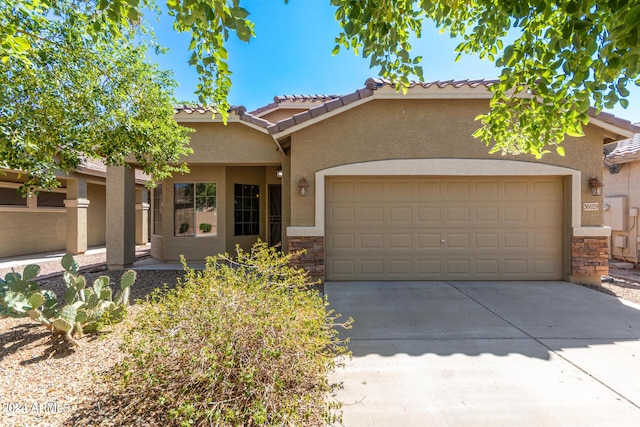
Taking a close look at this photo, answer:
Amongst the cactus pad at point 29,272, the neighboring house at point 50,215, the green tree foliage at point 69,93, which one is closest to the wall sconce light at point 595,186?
the green tree foliage at point 69,93

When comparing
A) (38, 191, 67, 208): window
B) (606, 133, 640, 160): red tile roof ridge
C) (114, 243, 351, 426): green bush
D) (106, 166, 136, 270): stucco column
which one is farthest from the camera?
(38, 191, 67, 208): window

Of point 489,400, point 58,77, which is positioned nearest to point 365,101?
point 58,77

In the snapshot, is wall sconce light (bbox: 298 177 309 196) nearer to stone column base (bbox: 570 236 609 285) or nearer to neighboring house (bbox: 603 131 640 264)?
stone column base (bbox: 570 236 609 285)

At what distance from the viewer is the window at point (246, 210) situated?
9.97 m

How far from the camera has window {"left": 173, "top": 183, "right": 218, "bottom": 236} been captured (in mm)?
9625

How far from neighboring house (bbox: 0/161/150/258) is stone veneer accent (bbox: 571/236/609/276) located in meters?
13.6

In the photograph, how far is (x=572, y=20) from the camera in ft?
8.23

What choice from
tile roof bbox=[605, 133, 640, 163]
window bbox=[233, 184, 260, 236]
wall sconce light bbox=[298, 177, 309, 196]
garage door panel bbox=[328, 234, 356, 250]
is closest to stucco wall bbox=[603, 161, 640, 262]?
tile roof bbox=[605, 133, 640, 163]

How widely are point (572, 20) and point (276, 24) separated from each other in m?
5.81

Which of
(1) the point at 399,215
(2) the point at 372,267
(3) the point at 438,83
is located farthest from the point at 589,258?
(3) the point at 438,83

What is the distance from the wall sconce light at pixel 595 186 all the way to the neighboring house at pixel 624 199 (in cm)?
327

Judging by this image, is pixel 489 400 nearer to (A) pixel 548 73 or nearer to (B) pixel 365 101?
(A) pixel 548 73

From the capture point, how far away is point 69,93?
415 cm

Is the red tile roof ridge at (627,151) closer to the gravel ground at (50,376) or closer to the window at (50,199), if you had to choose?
the gravel ground at (50,376)
